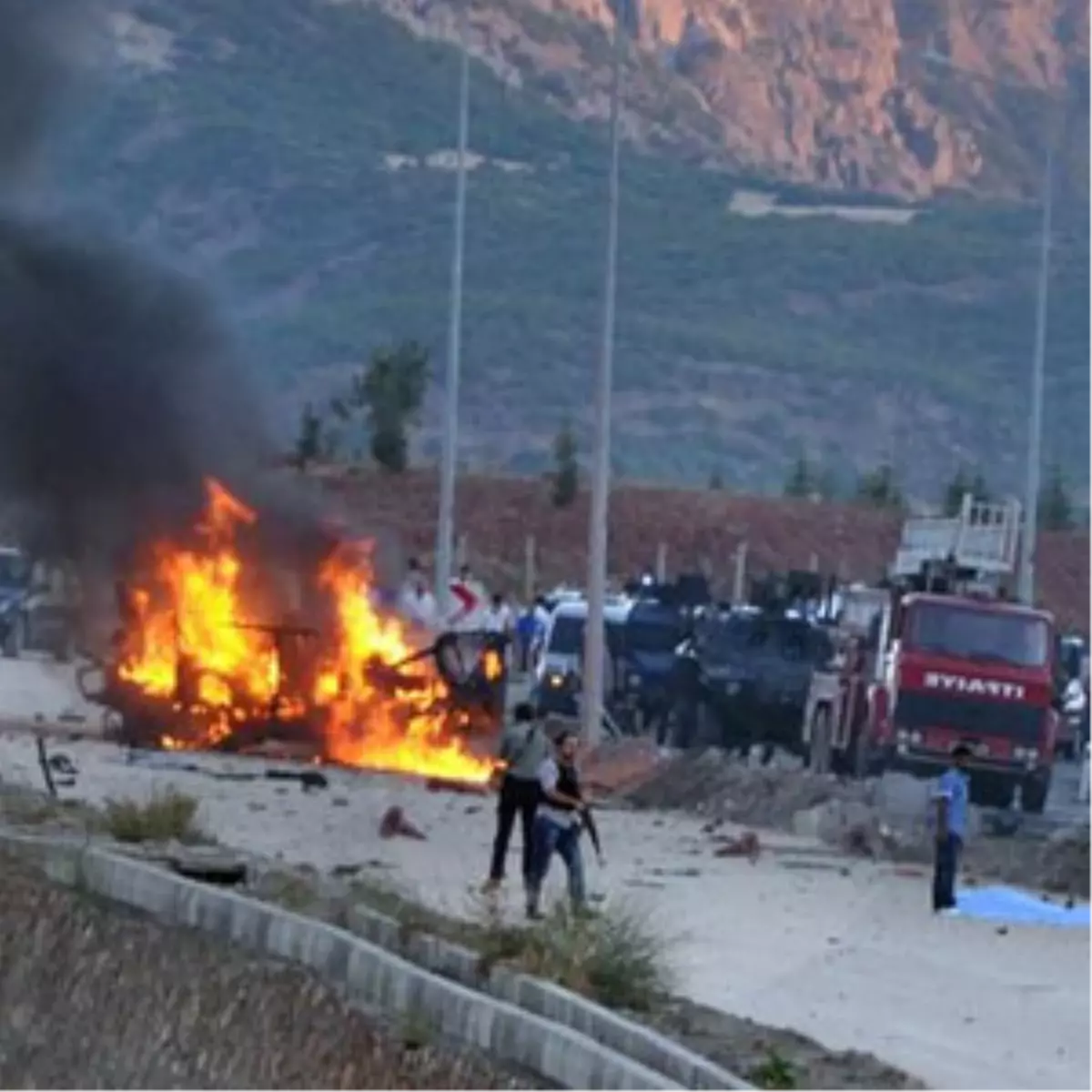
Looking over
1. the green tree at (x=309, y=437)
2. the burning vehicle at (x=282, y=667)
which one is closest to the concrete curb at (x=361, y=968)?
the burning vehicle at (x=282, y=667)

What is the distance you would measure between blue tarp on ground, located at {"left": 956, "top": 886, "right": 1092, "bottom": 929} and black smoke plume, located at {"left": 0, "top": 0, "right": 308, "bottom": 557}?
1168cm

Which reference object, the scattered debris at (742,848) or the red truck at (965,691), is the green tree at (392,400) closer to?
the red truck at (965,691)

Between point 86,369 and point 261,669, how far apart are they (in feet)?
10.9

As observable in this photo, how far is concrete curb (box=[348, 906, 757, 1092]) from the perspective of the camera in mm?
15391

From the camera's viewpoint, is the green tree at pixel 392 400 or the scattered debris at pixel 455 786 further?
the green tree at pixel 392 400

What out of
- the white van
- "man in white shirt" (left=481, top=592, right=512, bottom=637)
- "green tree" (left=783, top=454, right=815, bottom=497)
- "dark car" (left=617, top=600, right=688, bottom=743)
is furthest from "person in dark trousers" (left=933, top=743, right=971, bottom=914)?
"green tree" (left=783, top=454, right=815, bottom=497)

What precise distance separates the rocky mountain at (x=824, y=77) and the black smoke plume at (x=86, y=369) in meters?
121

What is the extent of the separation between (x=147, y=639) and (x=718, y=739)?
31.4 feet

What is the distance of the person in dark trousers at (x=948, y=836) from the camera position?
91.3ft

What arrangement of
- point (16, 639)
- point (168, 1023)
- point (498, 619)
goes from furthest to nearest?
point (16, 639), point (498, 619), point (168, 1023)

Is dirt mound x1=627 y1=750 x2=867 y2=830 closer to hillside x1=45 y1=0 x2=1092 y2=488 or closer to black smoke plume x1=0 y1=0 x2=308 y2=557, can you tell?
black smoke plume x1=0 y1=0 x2=308 y2=557

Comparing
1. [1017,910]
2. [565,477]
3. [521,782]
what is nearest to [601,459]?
[1017,910]

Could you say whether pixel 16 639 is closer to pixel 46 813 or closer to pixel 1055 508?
pixel 46 813

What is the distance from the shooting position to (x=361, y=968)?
1797 centimetres
